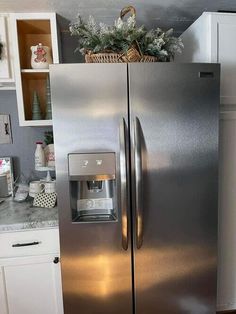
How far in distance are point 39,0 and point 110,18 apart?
0.49m

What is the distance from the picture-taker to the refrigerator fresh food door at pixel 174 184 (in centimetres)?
117

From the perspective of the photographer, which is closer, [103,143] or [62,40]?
[103,143]

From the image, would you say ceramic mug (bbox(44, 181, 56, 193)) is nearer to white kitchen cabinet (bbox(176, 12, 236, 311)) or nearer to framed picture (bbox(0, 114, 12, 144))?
framed picture (bbox(0, 114, 12, 144))

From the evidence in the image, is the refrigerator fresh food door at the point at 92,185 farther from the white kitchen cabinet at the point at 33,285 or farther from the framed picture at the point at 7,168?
the framed picture at the point at 7,168

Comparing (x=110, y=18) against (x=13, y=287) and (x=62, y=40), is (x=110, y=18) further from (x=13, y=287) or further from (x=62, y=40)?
(x=13, y=287)

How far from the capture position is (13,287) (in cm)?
138

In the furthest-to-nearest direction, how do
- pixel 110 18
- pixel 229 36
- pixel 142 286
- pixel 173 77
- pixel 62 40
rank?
pixel 62 40
pixel 110 18
pixel 229 36
pixel 142 286
pixel 173 77

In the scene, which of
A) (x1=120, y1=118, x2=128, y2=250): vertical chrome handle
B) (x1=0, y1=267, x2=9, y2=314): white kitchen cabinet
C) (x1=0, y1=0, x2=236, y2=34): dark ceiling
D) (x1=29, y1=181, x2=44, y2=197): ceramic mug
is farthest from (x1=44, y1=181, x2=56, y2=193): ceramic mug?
(x1=0, y1=0, x2=236, y2=34): dark ceiling

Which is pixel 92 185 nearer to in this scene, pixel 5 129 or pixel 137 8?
pixel 5 129

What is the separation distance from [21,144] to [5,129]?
0.16 metres

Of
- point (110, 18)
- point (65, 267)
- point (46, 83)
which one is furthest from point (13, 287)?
point (110, 18)

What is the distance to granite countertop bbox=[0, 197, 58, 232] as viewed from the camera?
52.7 inches

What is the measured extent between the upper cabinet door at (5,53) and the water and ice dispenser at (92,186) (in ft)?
2.61

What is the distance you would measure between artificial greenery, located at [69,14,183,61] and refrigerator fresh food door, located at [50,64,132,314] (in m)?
0.19
